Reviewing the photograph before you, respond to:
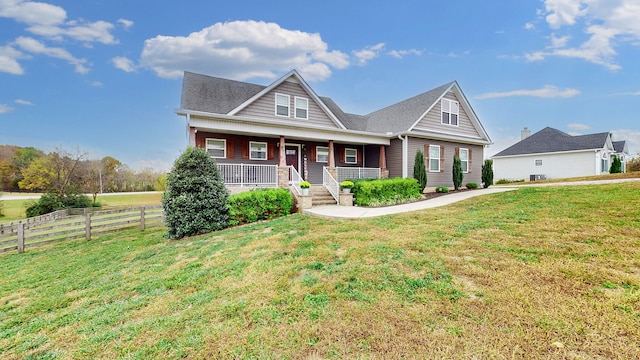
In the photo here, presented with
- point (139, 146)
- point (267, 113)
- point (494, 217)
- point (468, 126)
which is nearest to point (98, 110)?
point (139, 146)

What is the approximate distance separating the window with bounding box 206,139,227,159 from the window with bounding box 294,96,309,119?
4.02m

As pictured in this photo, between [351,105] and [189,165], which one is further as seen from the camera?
[351,105]

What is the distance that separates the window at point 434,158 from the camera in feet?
50.3

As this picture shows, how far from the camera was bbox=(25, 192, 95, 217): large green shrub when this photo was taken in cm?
1720


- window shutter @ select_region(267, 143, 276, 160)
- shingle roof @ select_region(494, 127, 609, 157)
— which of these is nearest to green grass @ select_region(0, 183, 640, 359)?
window shutter @ select_region(267, 143, 276, 160)

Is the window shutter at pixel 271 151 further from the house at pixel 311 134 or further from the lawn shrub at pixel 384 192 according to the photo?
the lawn shrub at pixel 384 192

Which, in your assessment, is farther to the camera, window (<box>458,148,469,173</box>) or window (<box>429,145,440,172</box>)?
window (<box>458,148,469,173</box>)

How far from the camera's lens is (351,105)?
22359 millimetres

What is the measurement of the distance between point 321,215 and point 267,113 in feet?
22.3

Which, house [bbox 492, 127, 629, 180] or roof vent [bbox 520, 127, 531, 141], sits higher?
roof vent [bbox 520, 127, 531, 141]

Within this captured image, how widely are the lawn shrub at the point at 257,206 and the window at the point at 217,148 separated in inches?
170

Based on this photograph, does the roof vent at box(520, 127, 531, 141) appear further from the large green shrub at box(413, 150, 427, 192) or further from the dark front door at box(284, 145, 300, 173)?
the dark front door at box(284, 145, 300, 173)

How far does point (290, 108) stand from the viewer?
13859 millimetres

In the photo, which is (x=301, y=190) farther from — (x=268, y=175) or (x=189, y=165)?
(x=189, y=165)
